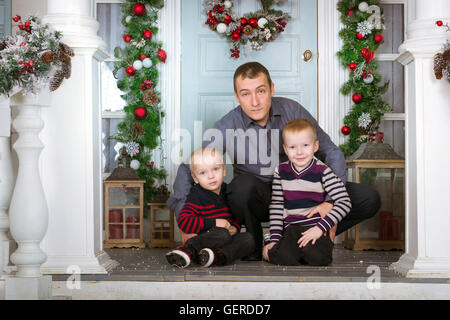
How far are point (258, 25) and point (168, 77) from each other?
766 millimetres

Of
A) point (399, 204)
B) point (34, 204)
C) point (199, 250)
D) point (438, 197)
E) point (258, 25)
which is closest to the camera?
point (34, 204)

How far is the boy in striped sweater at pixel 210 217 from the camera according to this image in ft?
9.61

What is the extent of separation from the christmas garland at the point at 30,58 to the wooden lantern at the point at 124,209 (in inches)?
63.0

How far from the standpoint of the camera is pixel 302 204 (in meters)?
2.95

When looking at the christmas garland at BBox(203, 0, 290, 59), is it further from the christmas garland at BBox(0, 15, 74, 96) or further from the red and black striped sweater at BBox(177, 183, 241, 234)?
the christmas garland at BBox(0, 15, 74, 96)

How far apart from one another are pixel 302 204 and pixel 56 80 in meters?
1.32

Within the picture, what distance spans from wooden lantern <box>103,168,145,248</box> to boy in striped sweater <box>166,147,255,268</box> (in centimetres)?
100

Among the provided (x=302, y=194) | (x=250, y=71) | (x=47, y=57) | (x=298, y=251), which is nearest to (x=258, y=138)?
(x=250, y=71)

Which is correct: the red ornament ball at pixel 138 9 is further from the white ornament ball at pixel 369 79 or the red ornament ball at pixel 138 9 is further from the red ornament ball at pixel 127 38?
the white ornament ball at pixel 369 79

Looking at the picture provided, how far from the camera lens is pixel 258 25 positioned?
419cm

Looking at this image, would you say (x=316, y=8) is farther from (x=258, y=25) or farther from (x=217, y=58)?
(x=217, y=58)

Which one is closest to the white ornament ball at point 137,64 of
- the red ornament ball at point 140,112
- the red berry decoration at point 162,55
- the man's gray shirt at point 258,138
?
the red berry decoration at point 162,55

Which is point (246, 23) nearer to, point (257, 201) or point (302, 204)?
point (257, 201)
